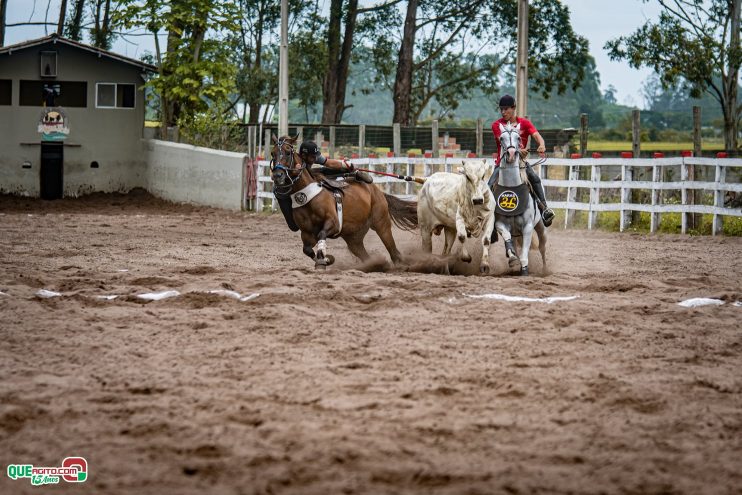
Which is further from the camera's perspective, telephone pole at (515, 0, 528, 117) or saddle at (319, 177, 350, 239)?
telephone pole at (515, 0, 528, 117)

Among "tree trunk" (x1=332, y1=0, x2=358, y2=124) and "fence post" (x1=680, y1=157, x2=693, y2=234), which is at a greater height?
"tree trunk" (x1=332, y1=0, x2=358, y2=124)

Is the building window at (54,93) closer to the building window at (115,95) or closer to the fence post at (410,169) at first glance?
the building window at (115,95)

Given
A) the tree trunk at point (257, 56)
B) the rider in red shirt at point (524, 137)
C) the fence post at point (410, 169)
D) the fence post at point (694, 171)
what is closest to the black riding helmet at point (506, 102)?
the rider in red shirt at point (524, 137)

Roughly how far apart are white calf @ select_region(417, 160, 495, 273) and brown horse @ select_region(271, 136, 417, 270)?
66 cm

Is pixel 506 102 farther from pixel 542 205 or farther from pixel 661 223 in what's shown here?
pixel 661 223

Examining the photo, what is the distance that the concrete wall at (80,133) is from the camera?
3045 cm

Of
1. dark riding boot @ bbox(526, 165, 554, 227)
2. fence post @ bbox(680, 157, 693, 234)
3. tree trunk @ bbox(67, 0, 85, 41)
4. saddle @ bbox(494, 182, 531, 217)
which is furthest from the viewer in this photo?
tree trunk @ bbox(67, 0, 85, 41)

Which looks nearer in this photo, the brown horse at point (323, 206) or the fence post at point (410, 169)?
the brown horse at point (323, 206)

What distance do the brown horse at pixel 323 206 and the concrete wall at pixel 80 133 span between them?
20.1 m

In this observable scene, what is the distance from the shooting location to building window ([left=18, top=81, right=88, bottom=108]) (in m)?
30.8

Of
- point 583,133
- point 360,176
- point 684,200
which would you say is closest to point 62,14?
point 583,133

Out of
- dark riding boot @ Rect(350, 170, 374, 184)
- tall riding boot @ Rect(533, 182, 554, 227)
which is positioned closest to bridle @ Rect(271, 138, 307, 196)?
dark riding boot @ Rect(350, 170, 374, 184)

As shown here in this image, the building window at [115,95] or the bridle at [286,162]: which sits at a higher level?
the building window at [115,95]

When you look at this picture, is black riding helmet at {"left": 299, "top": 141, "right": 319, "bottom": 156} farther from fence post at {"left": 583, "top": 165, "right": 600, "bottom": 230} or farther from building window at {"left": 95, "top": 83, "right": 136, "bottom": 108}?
building window at {"left": 95, "top": 83, "right": 136, "bottom": 108}
